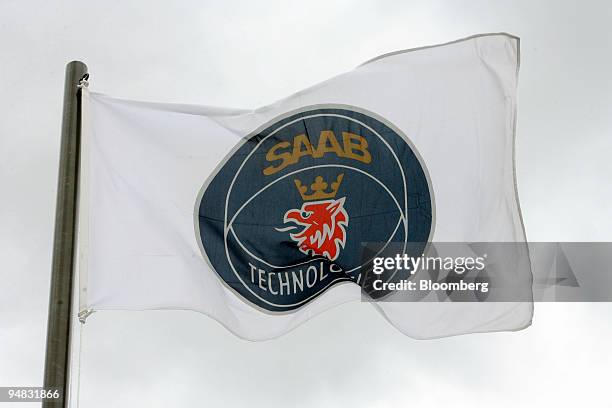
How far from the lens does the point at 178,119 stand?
38.1ft

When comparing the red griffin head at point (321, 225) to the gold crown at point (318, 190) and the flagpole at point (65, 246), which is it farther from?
the flagpole at point (65, 246)

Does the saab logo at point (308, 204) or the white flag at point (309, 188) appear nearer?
the white flag at point (309, 188)

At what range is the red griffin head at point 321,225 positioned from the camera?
11617 mm

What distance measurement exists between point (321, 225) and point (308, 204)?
343mm

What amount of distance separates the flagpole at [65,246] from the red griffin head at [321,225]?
3.10 m

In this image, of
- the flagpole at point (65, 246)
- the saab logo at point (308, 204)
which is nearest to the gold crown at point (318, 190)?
the saab logo at point (308, 204)

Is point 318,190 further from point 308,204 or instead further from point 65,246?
point 65,246

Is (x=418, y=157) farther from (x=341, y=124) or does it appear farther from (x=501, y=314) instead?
(x=501, y=314)

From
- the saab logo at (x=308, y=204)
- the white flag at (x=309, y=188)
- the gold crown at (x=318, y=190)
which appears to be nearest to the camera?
the white flag at (x=309, y=188)

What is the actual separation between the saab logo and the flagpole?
7.09ft

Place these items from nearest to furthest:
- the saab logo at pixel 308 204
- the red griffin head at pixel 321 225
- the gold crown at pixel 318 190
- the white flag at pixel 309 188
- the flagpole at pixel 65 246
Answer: the flagpole at pixel 65 246 < the white flag at pixel 309 188 < the saab logo at pixel 308 204 < the red griffin head at pixel 321 225 < the gold crown at pixel 318 190

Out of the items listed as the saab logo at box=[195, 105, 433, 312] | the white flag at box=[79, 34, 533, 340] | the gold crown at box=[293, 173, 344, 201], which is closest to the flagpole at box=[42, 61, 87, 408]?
the white flag at box=[79, 34, 533, 340]

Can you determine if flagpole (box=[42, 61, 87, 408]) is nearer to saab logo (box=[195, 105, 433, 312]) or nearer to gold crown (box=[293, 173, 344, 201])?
saab logo (box=[195, 105, 433, 312])

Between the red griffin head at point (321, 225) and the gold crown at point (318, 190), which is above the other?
the gold crown at point (318, 190)
